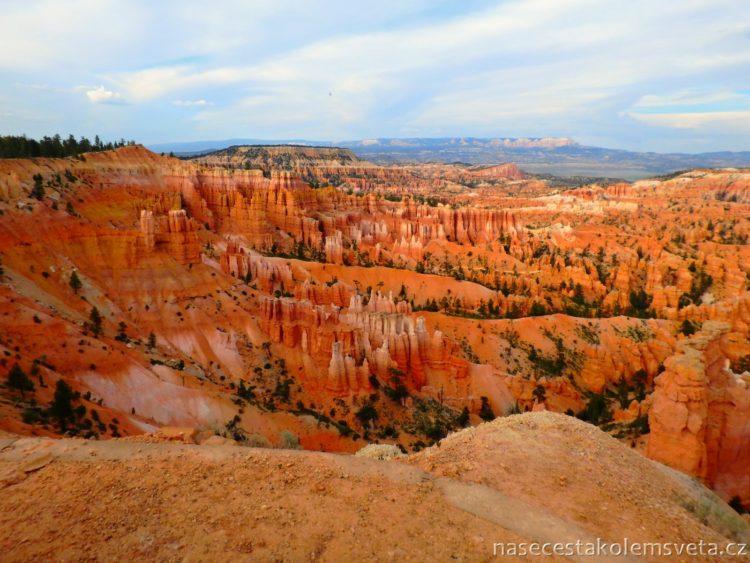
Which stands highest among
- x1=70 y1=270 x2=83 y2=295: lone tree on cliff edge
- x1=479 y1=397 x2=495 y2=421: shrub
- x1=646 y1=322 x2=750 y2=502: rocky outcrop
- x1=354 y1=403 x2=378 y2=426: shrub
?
x1=70 y1=270 x2=83 y2=295: lone tree on cliff edge

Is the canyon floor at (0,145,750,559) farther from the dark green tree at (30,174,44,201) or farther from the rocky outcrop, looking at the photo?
the dark green tree at (30,174,44,201)

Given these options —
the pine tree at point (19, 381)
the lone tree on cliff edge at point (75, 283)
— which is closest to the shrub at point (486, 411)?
the pine tree at point (19, 381)

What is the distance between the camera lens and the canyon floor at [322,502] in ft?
22.9

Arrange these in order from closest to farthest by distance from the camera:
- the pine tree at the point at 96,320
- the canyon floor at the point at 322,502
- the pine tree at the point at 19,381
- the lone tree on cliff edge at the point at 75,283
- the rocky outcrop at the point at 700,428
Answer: the canyon floor at the point at 322,502 < the rocky outcrop at the point at 700,428 < the pine tree at the point at 19,381 < the pine tree at the point at 96,320 < the lone tree on cliff edge at the point at 75,283

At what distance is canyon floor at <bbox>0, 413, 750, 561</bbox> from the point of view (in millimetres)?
6965

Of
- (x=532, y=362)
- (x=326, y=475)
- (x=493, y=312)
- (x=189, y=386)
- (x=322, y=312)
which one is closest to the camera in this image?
(x=326, y=475)

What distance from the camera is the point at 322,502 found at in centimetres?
807

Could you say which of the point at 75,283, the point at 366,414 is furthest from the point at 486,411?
the point at 75,283

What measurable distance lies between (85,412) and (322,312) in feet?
59.6

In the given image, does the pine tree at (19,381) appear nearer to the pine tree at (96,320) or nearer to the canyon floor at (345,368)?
the canyon floor at (345,368)

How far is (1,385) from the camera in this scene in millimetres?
16391

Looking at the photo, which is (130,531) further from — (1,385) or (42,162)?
(42,162)

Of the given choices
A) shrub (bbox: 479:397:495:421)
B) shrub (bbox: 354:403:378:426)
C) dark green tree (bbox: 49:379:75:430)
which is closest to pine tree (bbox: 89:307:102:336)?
dark green tree (bbox: 49:379:75:430)

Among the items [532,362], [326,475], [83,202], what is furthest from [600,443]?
[83,202]
